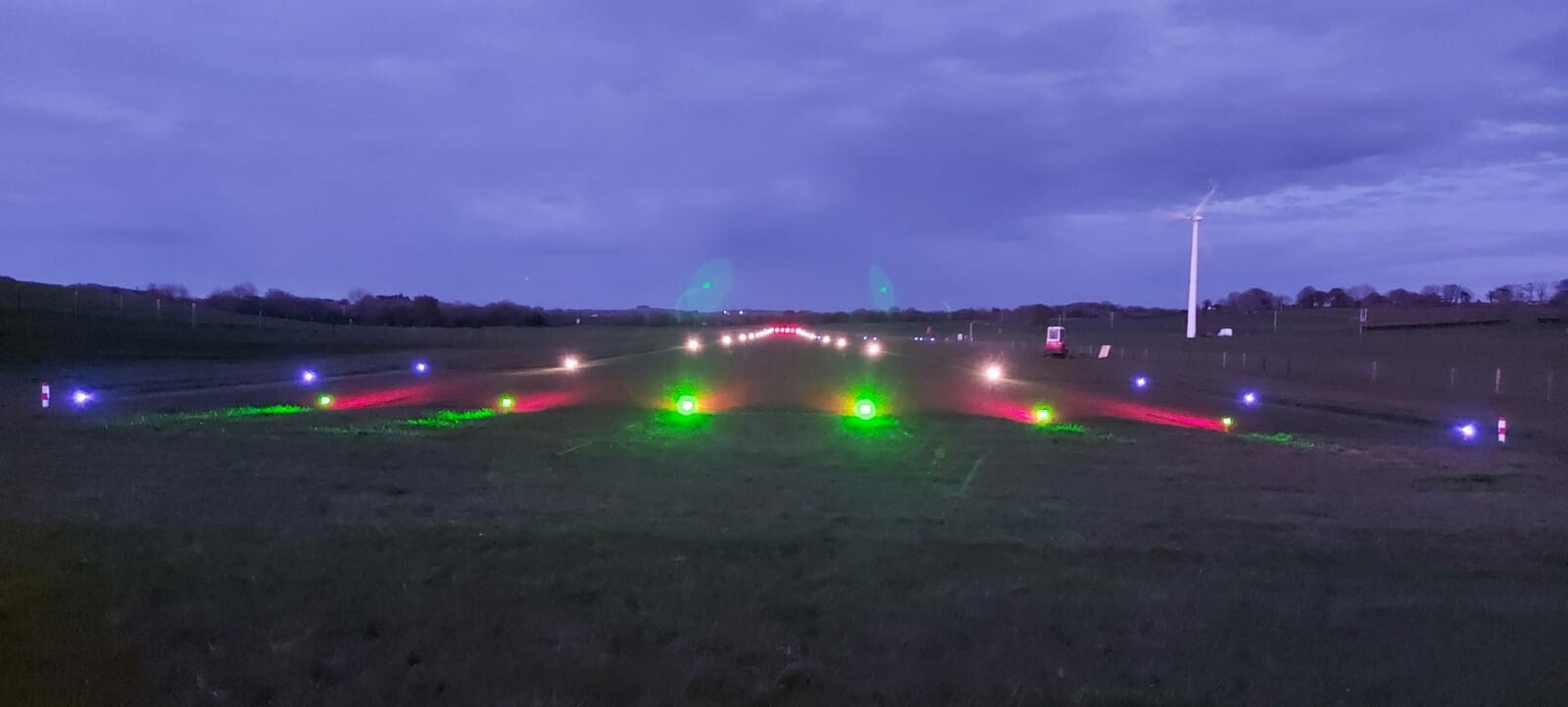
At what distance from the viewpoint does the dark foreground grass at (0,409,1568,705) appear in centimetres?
639

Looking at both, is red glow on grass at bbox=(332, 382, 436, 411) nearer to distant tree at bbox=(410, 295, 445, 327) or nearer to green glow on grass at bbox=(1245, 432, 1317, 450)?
green glow on grass at bbox=(1245, 432, 1317, 450)

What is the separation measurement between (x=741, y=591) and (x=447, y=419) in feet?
63.6

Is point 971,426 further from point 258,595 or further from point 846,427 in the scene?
point 258,595

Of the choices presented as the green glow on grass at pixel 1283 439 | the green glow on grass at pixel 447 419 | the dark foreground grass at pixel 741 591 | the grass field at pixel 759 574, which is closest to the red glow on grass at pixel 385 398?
the green glow on grass at pixel 447 419

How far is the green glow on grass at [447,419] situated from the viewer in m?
24.6

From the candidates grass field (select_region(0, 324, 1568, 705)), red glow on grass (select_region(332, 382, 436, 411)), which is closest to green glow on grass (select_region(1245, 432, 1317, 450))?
grass field (select_region(0, 324, 1568, 705))

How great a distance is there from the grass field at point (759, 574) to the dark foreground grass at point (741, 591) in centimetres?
3

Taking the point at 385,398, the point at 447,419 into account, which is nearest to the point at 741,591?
the point at 447,419

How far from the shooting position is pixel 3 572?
325 inches

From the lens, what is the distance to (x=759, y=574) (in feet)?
29.7

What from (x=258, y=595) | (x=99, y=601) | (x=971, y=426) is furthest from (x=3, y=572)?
(x=971, y=426)

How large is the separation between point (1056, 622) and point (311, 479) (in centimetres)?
1000

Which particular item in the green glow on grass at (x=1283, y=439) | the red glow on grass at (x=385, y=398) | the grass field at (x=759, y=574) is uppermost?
the grass field at (x=759, y=574)

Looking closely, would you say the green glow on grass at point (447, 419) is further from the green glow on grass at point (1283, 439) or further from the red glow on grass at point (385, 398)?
the green glow on grass at point (1283, 439)
